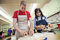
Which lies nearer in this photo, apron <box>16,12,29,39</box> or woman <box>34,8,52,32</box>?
apron <box>16,12,29,39</box>

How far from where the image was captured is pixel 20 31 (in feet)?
1.89

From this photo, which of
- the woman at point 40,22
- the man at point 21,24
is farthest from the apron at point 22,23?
the woman at point 40,22

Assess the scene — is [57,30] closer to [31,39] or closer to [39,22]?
[39,22]

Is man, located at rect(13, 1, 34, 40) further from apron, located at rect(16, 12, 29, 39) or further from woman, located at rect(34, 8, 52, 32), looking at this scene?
woman, located at rect(34, 8, 52, 32)

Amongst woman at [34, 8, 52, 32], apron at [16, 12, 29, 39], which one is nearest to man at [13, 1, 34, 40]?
apron at [16, 12, 29, 39]

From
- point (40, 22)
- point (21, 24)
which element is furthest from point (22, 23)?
point (40, 22)

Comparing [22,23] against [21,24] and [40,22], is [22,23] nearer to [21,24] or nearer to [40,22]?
[21,24]

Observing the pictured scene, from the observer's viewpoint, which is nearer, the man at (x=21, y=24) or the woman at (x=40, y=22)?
the man at (x=21, y=24)

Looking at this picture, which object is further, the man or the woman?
the woman

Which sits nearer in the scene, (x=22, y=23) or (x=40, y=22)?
(x=22, y=23)

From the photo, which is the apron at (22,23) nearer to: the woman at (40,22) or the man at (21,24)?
the man at (21,24)

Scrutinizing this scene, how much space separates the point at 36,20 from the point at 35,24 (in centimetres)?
4

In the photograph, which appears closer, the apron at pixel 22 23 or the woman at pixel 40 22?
the apron at pixel 22 23

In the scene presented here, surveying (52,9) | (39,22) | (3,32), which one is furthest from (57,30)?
(3,32)
